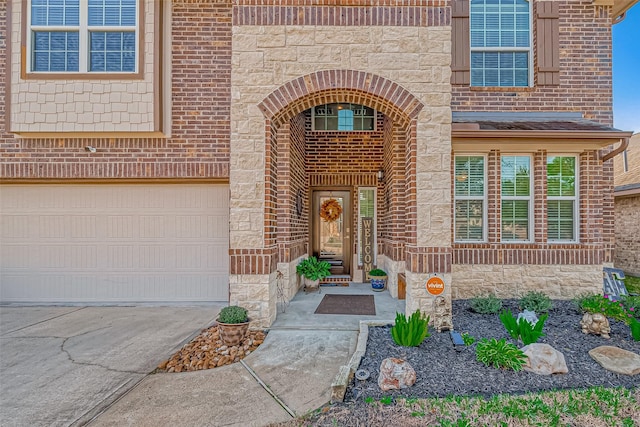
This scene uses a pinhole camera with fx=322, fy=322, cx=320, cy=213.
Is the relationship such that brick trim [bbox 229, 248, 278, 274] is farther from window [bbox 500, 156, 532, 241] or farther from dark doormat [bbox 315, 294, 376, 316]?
window [bbox 500, 156, 532, 241]

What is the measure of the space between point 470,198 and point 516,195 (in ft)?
2.83

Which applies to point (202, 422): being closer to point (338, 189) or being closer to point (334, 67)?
point (334, 67)

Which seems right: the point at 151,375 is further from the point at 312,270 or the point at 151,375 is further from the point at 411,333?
the point at 312,270

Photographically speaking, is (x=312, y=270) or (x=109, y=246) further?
(x=312, y=270)

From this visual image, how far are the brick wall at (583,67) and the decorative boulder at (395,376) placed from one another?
18.9 feet

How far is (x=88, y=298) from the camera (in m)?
6.30

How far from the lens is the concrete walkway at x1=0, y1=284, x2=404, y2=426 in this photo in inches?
107

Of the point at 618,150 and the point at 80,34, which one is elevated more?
the point at 80,34

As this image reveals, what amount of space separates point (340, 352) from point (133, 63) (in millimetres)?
5839

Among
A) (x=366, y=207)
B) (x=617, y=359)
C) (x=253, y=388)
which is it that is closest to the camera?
(x=253, y=388)

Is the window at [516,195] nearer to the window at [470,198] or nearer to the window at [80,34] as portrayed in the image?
the window at [470,198]

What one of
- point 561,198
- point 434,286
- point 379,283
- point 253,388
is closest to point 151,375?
point 253,388

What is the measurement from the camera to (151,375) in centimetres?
340

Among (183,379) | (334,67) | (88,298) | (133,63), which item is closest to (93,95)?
Answer: (133,63)
